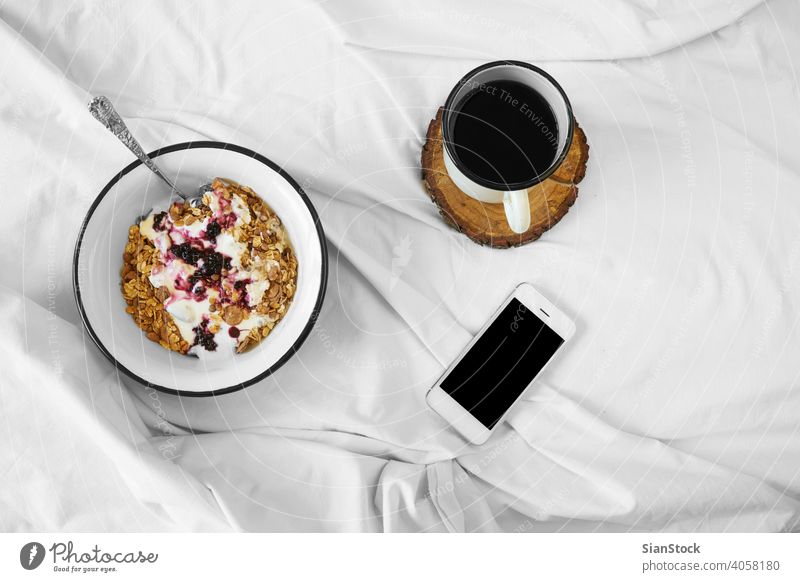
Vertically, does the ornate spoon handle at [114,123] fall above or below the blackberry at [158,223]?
above

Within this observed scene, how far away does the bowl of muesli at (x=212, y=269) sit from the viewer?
0.52 meters

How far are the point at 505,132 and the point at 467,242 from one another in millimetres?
117

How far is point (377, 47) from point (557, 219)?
239mm

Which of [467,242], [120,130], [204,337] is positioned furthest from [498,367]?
[120,130]

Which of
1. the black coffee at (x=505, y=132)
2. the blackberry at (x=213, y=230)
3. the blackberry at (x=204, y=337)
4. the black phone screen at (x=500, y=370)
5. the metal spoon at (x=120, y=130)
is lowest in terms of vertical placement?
the blackberry at (x=204, y=337)

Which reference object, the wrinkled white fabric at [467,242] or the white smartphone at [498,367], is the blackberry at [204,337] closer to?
the wrinkled white fabric at [467,242]

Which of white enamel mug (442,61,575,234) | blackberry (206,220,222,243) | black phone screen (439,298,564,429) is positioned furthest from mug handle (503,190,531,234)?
blackberry (206,220,222,243)

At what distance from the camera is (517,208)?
0.49m

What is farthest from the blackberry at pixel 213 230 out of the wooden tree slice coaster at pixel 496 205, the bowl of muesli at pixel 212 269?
the wooden tree slice coaster at pixel 496 205

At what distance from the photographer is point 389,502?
553 mm

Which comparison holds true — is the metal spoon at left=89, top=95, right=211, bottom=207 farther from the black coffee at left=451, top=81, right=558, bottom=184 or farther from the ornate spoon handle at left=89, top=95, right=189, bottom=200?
the black coffee at left=451, top=81, right=558, bottom=184

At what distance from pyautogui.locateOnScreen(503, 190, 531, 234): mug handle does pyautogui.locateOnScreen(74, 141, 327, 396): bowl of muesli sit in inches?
6.2

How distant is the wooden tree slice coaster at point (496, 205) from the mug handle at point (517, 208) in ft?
0.16
